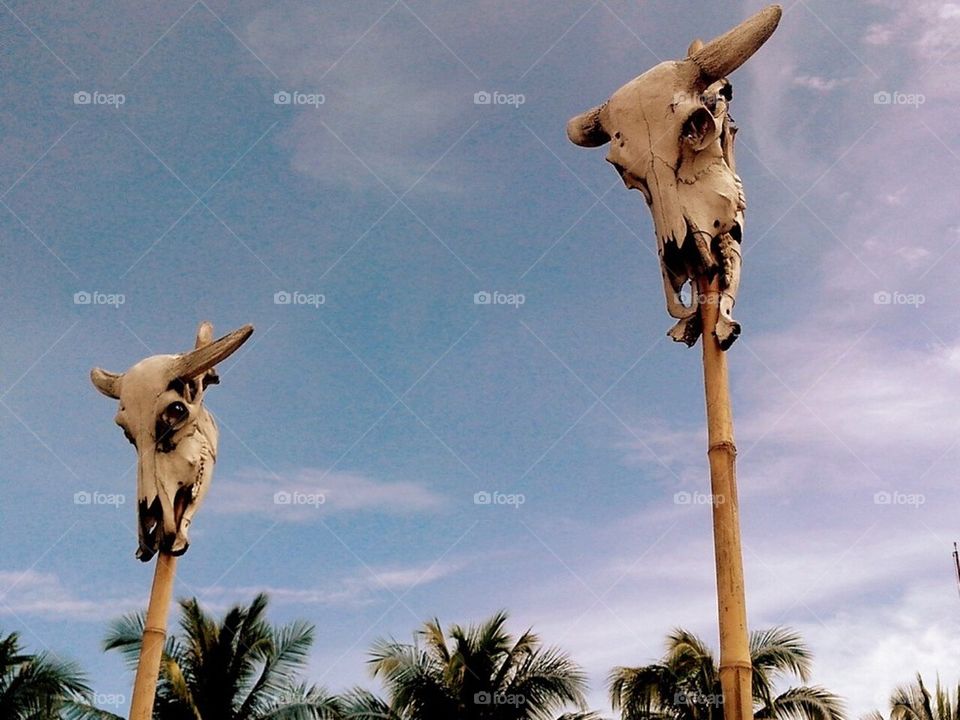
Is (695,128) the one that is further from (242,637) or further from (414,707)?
(242,637)

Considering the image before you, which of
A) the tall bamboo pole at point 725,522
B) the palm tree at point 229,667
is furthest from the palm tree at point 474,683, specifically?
the tall bamboo pole at point 725,522

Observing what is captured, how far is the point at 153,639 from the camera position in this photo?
12.2m

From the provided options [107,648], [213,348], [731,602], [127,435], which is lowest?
[731,602]

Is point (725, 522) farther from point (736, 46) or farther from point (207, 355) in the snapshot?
point (207, 355)

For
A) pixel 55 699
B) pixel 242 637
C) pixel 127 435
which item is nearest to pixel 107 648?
pixel 55 699

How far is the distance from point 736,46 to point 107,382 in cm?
893

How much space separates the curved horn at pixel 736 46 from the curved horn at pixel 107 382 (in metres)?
8.27

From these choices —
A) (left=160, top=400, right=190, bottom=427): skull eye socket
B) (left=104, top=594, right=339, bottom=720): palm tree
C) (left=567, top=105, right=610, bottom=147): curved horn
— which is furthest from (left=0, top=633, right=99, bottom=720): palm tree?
(left=567, top=105, right=610, bottom=147): curved horn

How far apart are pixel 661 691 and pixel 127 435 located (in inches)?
431

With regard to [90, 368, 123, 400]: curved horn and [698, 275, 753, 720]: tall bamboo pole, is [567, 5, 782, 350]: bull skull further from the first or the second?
[90, 368, 123, 400]: curved horn

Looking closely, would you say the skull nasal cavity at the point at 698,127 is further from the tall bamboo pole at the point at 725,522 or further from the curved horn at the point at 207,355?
the curved horn at the point at 207,355

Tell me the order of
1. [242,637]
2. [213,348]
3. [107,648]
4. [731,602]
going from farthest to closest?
[242,637] < [107,648] < [213,348] < [731,602]

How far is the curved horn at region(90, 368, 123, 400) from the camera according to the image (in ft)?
45.0

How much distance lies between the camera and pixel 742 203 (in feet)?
32.3
